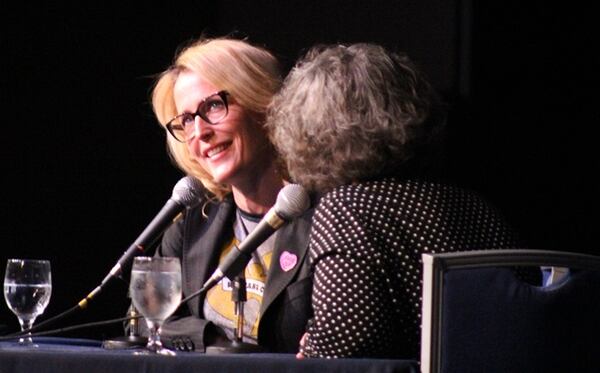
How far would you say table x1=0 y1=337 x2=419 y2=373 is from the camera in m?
1.51

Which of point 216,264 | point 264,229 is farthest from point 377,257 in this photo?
point 216,264

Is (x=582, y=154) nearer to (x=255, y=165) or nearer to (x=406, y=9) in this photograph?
(x=406, y=9)

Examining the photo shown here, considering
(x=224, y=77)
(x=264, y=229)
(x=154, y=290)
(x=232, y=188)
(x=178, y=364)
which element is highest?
(x=224, y=77)

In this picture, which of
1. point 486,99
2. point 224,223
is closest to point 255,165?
point 224,223

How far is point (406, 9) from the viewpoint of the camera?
3357mm

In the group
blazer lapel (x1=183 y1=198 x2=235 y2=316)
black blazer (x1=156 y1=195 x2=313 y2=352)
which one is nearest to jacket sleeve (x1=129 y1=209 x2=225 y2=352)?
black blazer (x1=156 y1=195 x2=313 y2=352)

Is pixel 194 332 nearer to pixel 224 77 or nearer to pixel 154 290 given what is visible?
pixel 154 290

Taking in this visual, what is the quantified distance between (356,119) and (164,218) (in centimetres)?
45

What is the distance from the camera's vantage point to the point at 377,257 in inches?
75.8

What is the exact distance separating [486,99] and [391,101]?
127 cm

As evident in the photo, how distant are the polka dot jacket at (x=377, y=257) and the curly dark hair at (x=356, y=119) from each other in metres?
0.07

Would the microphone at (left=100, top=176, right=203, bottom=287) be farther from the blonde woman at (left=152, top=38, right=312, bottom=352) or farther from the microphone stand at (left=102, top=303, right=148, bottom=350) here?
the blonde woman at (left=152, top=38, right=312, bottom=352)

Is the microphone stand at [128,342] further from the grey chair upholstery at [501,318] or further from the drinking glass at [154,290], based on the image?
the grey chair upholstery at [501,318]

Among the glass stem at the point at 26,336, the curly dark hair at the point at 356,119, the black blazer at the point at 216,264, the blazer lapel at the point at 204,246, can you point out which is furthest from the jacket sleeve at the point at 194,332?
the curly dark hair at the point at 356,119
